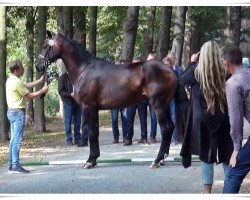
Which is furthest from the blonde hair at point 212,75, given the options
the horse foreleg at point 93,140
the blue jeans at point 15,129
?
the horse foreleg at point 93,140

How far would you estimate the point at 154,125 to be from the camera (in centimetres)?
1518

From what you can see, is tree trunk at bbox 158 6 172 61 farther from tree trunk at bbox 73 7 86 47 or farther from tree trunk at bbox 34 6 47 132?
tree trunk at bbox 34 6 47 132

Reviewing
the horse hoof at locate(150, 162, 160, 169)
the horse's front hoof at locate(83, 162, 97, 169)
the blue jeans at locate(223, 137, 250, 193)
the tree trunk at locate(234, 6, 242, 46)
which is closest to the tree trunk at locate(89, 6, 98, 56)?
the tree trunk at locate(234, 6, 242, 46)

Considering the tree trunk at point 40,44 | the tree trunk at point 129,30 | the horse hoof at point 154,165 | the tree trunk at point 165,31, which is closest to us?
the horse hoof at point 154,165

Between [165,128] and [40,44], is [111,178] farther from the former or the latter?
[40,44]

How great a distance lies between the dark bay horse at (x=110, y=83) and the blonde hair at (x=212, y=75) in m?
4.03

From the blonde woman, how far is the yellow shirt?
358 cm

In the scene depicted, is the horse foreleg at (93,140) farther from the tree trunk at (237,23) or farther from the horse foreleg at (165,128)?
the tree trunk at (237,23)

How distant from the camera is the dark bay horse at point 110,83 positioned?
11867mm

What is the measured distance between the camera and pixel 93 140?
39.2ft

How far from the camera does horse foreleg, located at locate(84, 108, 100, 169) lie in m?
11.6

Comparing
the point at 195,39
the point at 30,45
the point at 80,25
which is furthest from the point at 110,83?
the point at 195,39

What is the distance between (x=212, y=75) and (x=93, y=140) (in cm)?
474
